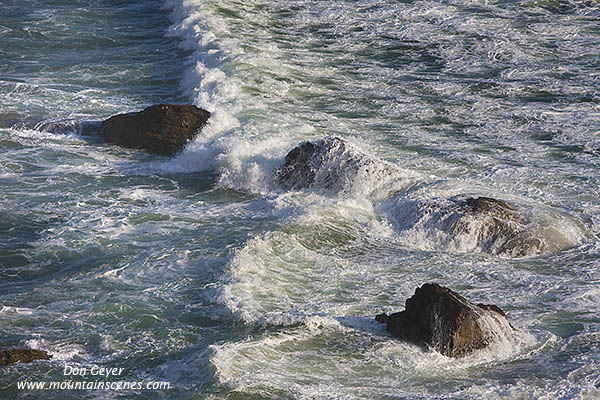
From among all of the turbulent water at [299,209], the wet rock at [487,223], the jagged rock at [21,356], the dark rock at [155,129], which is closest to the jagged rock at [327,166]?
the turbulent water at [299,209]

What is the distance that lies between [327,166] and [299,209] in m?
1.09

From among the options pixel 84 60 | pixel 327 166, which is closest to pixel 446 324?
pixel 327 166

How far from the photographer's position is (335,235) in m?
10.6

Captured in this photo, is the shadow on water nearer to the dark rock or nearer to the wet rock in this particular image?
the dark rock

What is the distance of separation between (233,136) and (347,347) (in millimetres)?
7032

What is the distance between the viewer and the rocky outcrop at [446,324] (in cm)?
748

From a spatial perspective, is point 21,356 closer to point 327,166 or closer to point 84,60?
point 327,166

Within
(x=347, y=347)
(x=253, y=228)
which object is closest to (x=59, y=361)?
(x=347, y=347)

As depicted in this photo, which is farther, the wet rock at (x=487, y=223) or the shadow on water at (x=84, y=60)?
the shadow on water at (x=84, y=60)

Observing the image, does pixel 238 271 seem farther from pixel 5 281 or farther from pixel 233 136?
pixel 233 136

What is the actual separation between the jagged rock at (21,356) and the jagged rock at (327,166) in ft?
18.0

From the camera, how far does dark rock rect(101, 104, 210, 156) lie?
1397 cm

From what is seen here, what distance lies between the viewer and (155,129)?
1404cm

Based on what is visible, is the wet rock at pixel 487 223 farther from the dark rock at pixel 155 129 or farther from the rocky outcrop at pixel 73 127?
the rocky outcrop at pixel 73 127
